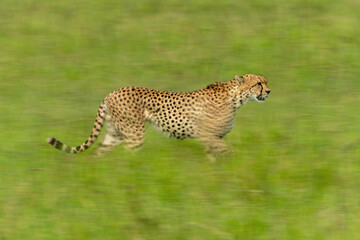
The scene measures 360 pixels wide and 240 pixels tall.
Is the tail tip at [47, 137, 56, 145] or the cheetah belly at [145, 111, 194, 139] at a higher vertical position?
the cheetah belly at [145, 111, 194, 139]

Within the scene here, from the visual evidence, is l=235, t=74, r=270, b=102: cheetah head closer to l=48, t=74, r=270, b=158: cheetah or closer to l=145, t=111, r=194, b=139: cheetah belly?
l=48, t=74, r=270, b=158: cheetah

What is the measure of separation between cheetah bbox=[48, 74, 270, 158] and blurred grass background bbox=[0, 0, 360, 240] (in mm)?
159

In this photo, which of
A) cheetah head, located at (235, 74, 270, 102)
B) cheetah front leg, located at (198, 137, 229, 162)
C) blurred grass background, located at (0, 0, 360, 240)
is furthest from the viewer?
cheetah head, located at (235, 74, 270, 102)

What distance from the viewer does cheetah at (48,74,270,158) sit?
28.4 feet

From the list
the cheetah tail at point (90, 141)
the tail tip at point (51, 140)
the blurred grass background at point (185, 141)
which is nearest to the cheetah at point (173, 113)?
the cheetah tail at point (90, 141)

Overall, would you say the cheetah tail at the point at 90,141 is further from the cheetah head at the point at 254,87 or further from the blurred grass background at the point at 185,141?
the cheetah head at the point at 254,87

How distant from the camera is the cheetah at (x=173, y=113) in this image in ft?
28.4

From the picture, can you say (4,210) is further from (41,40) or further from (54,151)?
(41,40)

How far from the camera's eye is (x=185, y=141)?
8.98 m

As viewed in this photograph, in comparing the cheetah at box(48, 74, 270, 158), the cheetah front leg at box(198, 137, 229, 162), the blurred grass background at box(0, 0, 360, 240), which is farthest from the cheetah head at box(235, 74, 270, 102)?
the cheetah front leg at box(198, 137, 229, 162)

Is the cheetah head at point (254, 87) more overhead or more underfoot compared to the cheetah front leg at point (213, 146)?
more overhead

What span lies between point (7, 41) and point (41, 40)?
1.73 ft

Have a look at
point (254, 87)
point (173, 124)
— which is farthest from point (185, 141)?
point (254, 87)

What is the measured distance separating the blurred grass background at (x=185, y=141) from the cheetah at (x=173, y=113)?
16cm
